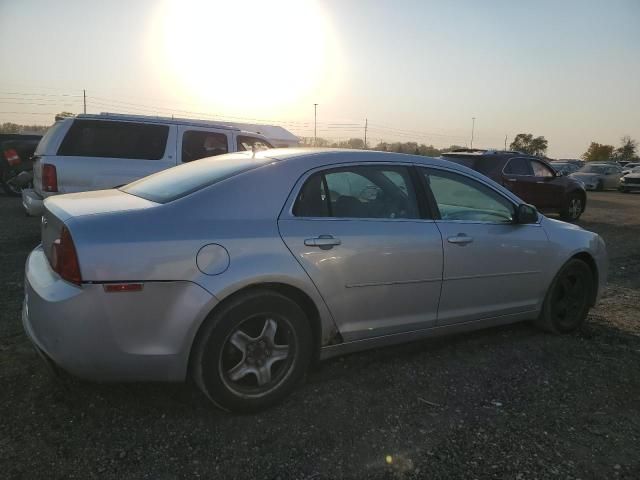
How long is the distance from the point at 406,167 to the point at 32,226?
735 centimetres

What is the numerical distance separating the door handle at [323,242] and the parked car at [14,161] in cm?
1201

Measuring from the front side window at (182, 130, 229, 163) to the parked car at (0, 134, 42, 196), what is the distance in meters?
7.00

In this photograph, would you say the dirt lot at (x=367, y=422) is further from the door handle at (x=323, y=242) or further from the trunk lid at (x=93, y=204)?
the trunk lid at (x=93, y=204)

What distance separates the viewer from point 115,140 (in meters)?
7.39

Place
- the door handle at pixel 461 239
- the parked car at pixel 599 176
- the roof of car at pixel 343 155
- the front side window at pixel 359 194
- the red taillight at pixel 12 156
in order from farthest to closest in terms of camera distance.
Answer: the parked car at pixel 599 176 < the red taillight at pixel 12 156 < the door handle at pixel 461 239 < the roof of car at pixel 343 155 < the front side window at pixel 359 194

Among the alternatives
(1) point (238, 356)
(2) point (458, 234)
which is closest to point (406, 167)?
(2) point (458, 234)

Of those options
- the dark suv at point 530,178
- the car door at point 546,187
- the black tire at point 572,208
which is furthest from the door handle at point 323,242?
the black tire at point 572,208

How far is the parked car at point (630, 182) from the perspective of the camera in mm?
27281

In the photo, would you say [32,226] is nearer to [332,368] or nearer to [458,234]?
[332,368]

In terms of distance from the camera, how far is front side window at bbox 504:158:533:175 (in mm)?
11578

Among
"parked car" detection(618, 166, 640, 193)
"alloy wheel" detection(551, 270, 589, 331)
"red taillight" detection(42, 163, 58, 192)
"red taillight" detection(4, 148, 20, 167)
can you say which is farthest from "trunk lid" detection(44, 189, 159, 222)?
"parked car" detection(618, 166, 640, 193)

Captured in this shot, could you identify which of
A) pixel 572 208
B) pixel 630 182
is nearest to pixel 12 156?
pixel 572 208

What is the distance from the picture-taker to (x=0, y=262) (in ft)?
19.8

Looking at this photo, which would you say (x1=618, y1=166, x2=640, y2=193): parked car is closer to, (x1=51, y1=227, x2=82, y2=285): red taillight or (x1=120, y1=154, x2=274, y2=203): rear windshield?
(x1=120, y1=154, x2=274, y2=203): rear windshield
